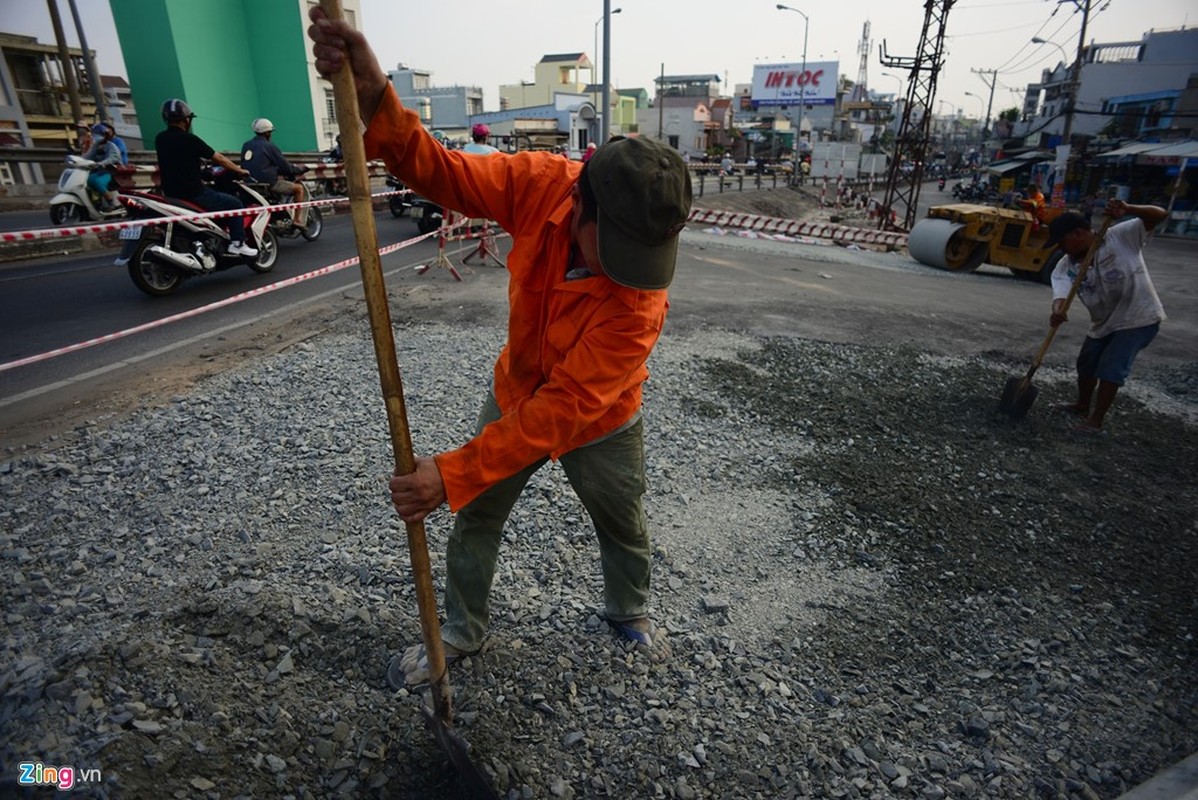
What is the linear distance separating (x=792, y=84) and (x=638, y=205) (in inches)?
2924

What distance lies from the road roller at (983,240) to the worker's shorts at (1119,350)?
916 cm

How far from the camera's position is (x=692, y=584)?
A: 2980mm

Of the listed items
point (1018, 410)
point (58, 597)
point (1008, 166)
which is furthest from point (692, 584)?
point (1008, 166)

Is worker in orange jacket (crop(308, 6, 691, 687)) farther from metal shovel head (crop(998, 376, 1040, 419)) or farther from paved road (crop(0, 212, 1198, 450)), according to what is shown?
metal shovel head (crop(998, 376, 1040, 419))

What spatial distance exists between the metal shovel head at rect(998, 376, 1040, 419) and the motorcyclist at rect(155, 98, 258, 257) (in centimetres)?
801

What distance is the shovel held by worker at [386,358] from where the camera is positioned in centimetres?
167

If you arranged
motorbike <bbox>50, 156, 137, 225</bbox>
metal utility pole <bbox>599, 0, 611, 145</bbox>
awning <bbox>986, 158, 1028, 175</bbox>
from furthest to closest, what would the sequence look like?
1. awning <bbox>986, 158, 1028, 175</bbox>
2. metal utility pole <bbox>599, 0, 611, 145</bbox>
3. motorbike <bbox>50, 156, 137, 225</bbox>

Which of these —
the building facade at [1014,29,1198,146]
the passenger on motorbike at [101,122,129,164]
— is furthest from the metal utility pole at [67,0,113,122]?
the building facade at [1014,29,1198,146]

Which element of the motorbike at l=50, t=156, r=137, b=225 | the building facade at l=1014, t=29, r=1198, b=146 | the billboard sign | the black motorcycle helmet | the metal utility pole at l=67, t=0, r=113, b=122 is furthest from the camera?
the billboard sign

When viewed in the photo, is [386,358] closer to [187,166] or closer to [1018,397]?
[1018,397]

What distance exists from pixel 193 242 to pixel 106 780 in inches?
265

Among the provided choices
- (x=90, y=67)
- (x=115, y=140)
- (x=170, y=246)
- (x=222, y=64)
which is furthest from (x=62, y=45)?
(x=170, y=246)

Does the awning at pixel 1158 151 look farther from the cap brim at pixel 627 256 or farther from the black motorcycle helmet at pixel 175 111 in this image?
the cap brim at pixel 627 256

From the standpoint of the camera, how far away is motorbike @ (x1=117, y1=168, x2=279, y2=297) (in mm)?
6578
